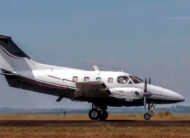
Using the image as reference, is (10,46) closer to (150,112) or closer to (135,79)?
(135,79)

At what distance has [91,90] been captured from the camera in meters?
37.4

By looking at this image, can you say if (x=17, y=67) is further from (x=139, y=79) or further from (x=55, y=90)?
(x=139, y=79)

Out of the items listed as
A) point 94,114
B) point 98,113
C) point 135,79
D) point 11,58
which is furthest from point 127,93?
point 11,58

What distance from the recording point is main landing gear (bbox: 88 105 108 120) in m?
38.0

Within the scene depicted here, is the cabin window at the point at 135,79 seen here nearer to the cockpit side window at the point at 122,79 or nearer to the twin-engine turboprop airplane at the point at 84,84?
the twin-engine turboprop airplane at the point at 84,84

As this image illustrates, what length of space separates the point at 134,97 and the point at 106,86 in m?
2.22

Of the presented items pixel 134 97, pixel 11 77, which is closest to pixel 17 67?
pixel 11 77

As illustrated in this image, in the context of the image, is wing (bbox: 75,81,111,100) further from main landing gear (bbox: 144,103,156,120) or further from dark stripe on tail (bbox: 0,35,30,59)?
dark stripe on tail (bbox: 0,35,30,59)

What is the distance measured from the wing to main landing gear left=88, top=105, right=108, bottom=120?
1027mm

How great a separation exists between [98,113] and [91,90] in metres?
1.95

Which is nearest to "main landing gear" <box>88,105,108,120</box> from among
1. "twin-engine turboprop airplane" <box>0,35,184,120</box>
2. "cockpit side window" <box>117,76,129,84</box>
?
"twin-engine turboprop airplane" <box>0,35,184,120</box>

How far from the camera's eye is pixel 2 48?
1558 inches

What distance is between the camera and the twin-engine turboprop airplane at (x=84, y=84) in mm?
37312

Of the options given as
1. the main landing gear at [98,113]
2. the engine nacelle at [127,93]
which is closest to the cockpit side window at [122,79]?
the engine nacelle at [127,93]
